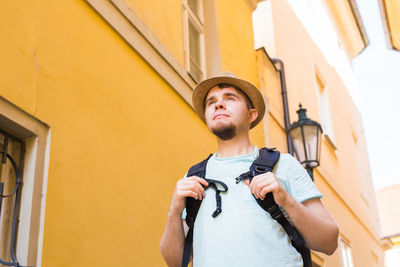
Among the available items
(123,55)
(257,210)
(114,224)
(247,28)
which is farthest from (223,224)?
(247,28)

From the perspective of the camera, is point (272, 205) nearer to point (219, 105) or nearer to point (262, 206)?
point (262, 206)

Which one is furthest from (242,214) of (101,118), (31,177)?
(101,118)

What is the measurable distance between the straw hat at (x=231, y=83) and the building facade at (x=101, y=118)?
1.17 meters

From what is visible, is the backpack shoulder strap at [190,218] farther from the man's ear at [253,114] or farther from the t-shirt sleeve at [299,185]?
the man's ear at [253,114]

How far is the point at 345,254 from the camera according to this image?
37.0ft

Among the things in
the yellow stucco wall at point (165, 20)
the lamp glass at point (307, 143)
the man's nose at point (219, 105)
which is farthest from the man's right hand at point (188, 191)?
the lamp glass at point (307, 143)

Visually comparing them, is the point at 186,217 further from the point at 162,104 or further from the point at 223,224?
the point at 162,104

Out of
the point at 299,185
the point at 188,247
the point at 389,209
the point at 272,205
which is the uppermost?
the point at 389,209

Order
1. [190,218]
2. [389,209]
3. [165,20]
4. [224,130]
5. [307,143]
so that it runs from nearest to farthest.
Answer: [190,218], [224,130], [165,20], [307,143], [389,209]

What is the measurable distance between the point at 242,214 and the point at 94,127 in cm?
212

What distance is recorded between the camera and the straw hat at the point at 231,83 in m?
2.88

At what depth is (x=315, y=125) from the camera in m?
6.91

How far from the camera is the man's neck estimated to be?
2.67 metres

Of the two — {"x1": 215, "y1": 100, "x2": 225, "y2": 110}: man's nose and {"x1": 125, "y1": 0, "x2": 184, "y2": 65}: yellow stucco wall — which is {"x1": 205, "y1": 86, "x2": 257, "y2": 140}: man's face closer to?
{"x1": 215, "y1": 100, "x2": 225, "y2": 110}: man's nose
